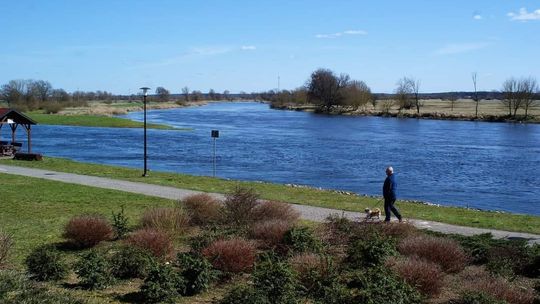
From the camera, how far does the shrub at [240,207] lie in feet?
46.0

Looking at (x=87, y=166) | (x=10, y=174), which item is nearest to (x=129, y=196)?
(x=10, y=174)

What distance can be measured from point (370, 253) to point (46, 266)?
5436 millimetres

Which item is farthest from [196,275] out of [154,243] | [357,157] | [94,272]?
[357,157]

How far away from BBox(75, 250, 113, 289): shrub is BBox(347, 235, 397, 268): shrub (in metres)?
4.15

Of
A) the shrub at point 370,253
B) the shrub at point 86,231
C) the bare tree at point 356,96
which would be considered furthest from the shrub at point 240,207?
the bare tree at point 356,96

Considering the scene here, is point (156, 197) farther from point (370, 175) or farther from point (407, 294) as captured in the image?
point (370, 175)

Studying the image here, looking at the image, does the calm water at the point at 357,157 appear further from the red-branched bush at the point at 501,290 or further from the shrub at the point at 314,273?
the shrub at the point at 314,273

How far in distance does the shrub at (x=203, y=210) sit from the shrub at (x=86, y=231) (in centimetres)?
261

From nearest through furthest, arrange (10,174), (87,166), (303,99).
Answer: (10,174)
(87,166)
(303,99)

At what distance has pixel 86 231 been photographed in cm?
1242

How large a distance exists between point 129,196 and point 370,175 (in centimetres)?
1761

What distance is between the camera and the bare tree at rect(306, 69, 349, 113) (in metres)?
129

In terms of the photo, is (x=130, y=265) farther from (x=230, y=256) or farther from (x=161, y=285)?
(x=230, y=256)

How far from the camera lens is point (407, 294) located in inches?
328
